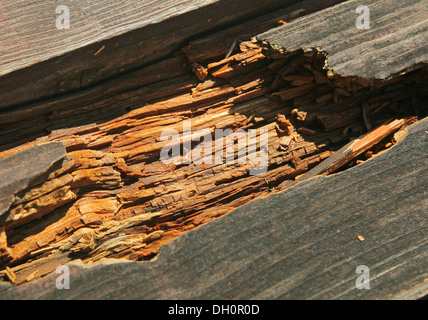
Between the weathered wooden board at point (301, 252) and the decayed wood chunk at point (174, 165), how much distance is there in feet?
0.73

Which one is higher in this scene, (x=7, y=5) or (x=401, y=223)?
(x=7, y=5)

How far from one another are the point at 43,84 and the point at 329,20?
1484mm

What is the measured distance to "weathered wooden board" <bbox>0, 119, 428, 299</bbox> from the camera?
1758 millimetres

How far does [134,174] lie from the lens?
215cm

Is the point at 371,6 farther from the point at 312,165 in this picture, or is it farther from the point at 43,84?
the point at 43,84

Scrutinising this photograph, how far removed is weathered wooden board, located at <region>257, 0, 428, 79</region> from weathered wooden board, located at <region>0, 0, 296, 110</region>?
34 centimetres

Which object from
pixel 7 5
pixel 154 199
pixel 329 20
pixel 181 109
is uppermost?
pixel 7 5

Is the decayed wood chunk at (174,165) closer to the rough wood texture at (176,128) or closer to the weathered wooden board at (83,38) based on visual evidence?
the rough wood texture at (176,128)

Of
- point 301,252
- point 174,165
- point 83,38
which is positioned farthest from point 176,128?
point 301,252

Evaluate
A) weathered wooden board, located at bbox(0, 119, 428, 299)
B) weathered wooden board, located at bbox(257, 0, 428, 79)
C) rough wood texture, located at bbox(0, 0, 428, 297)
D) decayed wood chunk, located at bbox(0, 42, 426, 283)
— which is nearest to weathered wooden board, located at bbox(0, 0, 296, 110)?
rough wood texture, located at bbox(0, 0, 428, 297)

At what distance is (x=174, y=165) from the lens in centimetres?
220

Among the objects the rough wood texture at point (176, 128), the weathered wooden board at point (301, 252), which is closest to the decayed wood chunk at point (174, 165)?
the rough wood texture at point (176, 128)

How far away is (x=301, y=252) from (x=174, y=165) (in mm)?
786

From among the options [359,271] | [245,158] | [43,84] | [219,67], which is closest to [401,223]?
[359,271]
